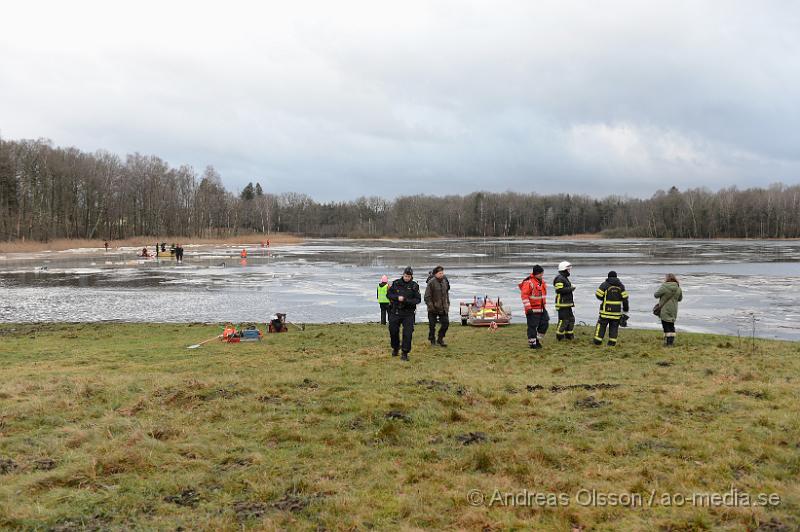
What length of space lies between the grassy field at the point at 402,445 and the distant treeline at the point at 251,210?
299 ft

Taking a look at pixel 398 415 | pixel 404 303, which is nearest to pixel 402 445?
pixel 398 415

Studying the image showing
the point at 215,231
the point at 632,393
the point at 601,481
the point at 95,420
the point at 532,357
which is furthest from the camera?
the point at 215,231

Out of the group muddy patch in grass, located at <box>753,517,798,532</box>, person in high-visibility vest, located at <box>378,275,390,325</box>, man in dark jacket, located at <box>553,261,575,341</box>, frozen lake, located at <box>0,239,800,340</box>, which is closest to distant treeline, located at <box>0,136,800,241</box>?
frozen lake, located at <box>0,239,800,340</box>

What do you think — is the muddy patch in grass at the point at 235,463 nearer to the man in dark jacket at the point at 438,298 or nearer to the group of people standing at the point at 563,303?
the group of people standing at the point at 563,303

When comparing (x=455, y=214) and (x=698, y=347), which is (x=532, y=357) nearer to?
(x=698, y=347)

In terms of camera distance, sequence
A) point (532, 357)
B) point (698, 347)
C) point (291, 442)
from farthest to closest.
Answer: point (698, 347) → point (532, 357) → point (291, 442)

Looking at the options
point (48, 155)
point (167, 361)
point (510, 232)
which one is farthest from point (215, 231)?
point (167, 361)

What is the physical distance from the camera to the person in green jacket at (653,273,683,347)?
13102 millimetres

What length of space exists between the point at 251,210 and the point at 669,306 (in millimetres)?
165806

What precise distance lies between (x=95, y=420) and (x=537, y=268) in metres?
9.17

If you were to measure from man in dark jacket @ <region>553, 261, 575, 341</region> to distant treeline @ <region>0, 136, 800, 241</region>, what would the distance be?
297 feet

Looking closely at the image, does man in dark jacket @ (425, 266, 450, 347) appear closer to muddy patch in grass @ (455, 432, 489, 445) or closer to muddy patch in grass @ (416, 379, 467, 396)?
muddy patch in grass @ (416, 379, 467, 396)

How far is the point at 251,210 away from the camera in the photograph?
170375 mm

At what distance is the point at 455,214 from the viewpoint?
557 feet
